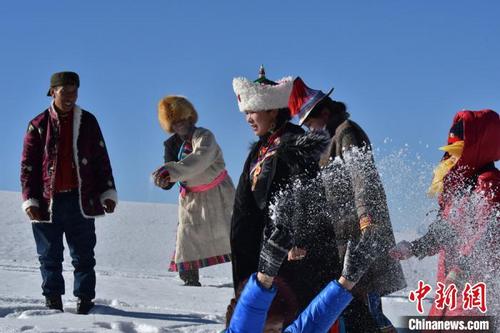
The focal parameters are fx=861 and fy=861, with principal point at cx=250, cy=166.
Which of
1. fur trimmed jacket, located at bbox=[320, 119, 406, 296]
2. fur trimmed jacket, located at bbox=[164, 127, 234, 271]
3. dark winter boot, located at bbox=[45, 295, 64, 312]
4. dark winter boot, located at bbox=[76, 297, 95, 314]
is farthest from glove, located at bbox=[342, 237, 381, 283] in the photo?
fur trimmed jacket, located at bbox=[164, 127, 234, 271]

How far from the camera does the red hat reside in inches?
180

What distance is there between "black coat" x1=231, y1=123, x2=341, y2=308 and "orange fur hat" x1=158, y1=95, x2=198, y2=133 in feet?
11.4

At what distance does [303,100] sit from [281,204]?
0.96 m

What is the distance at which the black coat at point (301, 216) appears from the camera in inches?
152

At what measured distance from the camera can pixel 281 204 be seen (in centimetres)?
381

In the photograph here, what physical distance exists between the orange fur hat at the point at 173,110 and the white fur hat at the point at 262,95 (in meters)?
3.16

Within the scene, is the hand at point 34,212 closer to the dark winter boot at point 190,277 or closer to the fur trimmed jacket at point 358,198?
the fur trimmed jacket at point 358,198

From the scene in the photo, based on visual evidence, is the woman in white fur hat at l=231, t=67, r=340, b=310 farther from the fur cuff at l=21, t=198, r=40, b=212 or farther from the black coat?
the fur cuff at l=21, t=198, r=40, b=212

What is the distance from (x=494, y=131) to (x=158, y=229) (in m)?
A: 12.1

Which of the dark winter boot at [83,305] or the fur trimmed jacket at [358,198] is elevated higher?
the fur trimmed jacket at [358,198]

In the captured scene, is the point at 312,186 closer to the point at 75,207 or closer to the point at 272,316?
the point at 272,316

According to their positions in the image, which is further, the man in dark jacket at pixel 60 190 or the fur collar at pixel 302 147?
the man in dark jacket at pixel 60 190

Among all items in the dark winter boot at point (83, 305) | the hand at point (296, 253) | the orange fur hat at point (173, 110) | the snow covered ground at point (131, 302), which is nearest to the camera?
the hand at point (296, 253)

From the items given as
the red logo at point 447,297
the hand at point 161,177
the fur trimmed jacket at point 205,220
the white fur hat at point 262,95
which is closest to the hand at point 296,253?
the white fur hat at point 262,95
